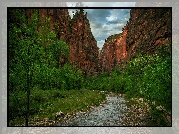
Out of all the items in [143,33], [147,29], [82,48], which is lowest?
[82,48]

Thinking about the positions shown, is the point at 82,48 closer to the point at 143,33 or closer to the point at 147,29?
the point at 143,33

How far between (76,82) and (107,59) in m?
28.5

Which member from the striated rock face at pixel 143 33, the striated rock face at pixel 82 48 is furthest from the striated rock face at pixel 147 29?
the striated rock face at pixel 82 48

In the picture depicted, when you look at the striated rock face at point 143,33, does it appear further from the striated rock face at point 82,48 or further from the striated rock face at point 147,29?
the striated rock face at point 82,48

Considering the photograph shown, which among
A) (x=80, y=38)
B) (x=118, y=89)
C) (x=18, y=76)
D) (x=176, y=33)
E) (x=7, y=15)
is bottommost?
(x=118, y=89)

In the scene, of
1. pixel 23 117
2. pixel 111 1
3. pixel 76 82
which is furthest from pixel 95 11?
pixel 76 82

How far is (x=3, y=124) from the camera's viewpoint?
5.36 metres

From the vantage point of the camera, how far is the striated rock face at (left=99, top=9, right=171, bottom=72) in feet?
38.5

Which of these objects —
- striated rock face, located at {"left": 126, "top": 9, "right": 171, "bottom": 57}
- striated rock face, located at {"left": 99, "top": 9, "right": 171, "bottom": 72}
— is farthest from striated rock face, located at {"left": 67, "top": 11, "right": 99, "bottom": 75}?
striated rock face, located at {"left": 126, "top": 9, "right": 171, "bottom": 57}

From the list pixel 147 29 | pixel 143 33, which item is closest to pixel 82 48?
pixel 143 33

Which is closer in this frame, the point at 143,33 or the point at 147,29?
the point at 147,29

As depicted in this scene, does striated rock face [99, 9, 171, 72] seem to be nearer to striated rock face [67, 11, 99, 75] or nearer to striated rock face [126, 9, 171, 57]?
striated rock face [126, 9, 171, 57]

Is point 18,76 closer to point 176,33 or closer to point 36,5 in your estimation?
point 36,5

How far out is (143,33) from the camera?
2089 centimetres
